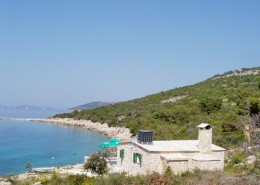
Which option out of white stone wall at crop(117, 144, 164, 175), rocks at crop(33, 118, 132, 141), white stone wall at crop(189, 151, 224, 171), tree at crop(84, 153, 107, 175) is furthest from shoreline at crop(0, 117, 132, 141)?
white stone wall at crop(189, 151, 224, 171)

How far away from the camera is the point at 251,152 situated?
8320 millimetres

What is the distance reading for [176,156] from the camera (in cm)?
1930

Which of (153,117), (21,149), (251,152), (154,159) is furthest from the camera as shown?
(153,117)

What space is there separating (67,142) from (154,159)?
2828 cm

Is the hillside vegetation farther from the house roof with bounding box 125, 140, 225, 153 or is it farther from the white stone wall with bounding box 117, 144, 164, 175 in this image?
the white stone wall with bounding box 117, 144, 164, 175

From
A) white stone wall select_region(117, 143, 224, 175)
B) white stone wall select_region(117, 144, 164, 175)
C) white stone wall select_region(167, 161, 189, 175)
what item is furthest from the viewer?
white stone wall select_region(117, 144, 164, 175)

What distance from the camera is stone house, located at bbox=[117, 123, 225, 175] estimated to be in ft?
62.3

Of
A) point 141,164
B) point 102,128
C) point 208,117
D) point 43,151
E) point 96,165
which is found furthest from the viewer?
point 102,128

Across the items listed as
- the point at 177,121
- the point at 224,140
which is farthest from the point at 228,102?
the point at 224,140

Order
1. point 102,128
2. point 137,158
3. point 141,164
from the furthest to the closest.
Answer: point 102,128
point 137,158
point 141,164

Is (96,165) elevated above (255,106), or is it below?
below

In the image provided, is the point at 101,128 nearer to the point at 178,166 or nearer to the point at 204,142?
the point at 204,142

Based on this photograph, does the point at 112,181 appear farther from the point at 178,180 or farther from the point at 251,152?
the point at 251,152

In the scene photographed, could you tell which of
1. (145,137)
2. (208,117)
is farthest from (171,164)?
(208,117)
